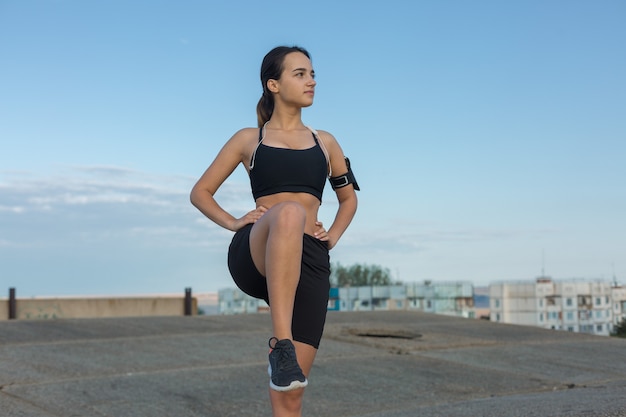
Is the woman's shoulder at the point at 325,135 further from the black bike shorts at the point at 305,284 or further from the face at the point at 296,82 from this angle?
the black bike shorts at the point at 305,284

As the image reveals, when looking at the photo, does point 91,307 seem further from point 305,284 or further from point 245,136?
point 305,284

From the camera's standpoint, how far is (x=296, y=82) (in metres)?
3.91

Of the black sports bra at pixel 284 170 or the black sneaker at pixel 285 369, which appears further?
the black sports bra at pixel 284 170

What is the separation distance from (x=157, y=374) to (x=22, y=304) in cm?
953

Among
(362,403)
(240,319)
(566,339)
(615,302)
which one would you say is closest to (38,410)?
(362,403)

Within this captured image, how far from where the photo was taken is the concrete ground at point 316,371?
22.0ft

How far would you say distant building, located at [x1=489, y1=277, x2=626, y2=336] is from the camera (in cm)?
14125

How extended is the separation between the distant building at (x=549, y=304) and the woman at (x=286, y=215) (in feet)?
458

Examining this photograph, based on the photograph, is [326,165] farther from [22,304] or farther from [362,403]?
[22,304]

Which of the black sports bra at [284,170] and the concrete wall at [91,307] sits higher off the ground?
the black sports bra at [284,170]

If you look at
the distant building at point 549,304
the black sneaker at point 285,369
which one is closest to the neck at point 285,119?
the black sneaker at point 285,369

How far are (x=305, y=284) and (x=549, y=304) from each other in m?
147

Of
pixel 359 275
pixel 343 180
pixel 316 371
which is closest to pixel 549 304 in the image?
pixel 359 275

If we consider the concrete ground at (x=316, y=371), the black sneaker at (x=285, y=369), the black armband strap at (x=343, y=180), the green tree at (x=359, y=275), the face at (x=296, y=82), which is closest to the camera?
the black sneaker at (x=285, y=369)
